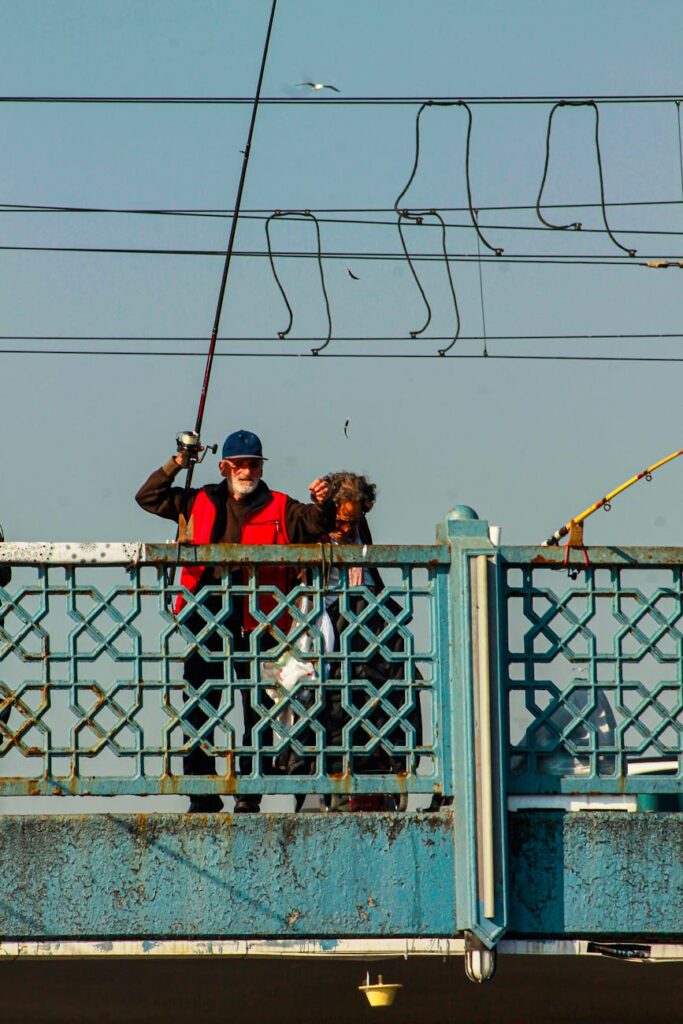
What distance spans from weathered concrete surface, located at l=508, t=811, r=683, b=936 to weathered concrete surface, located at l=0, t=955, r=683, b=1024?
630 cm

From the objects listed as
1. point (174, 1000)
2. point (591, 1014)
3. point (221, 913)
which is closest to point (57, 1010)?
point (174, 1000)

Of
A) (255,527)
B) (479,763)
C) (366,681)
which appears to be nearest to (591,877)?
(479,763)

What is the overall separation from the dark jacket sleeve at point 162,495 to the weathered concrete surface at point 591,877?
7.80 feet

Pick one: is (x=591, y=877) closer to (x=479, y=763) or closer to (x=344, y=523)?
(x=479, y=763)

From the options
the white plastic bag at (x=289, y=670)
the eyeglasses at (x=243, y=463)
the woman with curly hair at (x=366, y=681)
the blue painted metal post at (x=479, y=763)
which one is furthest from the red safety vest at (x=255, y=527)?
the blue painted metal post at (x=479, y=763)

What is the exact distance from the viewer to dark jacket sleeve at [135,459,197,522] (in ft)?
25.2

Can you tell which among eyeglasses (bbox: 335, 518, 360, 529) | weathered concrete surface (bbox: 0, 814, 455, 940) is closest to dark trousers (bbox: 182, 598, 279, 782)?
weathered concrete surface (bbox: 0, 814, 455, 940)

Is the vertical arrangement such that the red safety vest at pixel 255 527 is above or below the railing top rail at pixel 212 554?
above

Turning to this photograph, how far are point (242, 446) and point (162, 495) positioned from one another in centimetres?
45

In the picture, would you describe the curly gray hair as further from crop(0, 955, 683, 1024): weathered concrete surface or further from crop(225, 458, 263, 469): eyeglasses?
crop(0, 955, 683, 1024): weathered concrete surface

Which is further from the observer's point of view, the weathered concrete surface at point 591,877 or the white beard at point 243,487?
the white beard at point 243,487

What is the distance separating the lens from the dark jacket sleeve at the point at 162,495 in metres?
7.68

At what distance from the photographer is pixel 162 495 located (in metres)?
7.68

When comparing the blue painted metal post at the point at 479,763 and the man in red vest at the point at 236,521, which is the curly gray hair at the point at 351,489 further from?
the blue painted metal post at the point at 479,763
